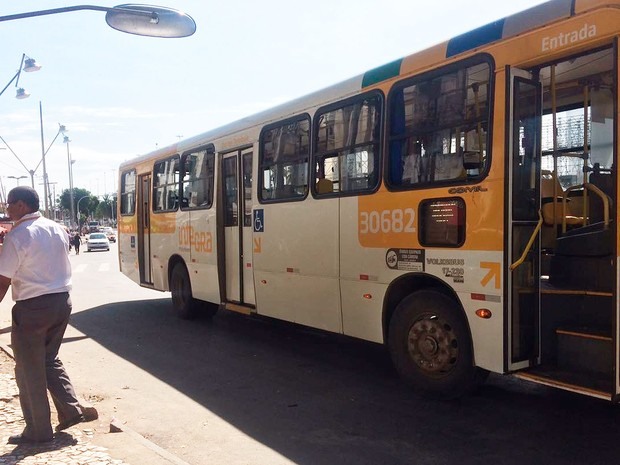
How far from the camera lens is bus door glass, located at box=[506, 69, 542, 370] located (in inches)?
187

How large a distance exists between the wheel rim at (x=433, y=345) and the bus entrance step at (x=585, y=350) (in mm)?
879

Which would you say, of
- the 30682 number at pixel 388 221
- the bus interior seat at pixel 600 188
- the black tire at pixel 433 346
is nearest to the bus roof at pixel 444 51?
the 30682 number at pixel 388 221

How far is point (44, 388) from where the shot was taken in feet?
14.8

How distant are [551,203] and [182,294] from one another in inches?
271

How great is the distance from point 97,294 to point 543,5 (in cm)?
1324

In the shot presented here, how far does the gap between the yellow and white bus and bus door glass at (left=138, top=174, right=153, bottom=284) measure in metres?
4.87

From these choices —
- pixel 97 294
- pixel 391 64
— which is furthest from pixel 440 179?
pixel 97 294

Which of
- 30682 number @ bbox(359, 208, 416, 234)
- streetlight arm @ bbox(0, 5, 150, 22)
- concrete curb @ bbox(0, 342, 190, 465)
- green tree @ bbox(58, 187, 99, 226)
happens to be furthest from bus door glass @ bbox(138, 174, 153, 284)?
green tree @ bbox(58, 187, 99, 226)

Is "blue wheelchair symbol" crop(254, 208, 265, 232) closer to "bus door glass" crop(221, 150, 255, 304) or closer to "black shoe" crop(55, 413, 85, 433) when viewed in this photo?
"bus door glass" crop(221, 150, 255, 304)

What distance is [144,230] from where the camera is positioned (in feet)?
39.7

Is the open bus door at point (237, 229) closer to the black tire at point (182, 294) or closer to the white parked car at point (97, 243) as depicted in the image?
the black tire at point (182, 294)

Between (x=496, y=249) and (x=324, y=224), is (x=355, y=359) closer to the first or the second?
(x=324, y=224)

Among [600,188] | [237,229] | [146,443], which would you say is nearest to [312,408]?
[146,443]

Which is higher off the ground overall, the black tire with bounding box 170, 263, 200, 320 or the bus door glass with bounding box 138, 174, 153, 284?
the bus door glass with bounding box 138, 174, 153, 284
